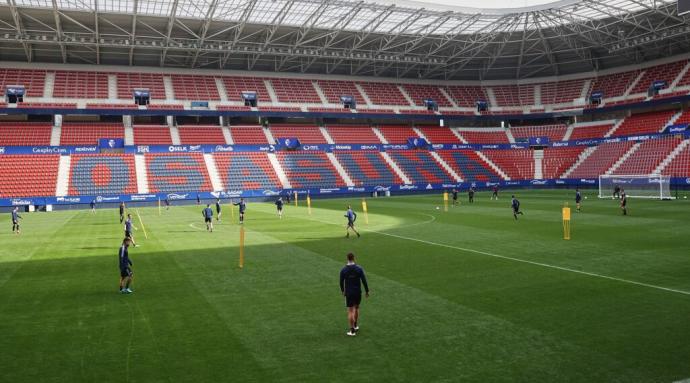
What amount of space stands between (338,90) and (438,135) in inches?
652

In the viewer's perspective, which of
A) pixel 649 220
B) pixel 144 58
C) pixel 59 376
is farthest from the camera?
pixel 144 58

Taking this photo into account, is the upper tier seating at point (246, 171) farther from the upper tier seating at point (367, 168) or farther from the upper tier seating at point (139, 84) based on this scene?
the upper tier seating at point (139, 84)

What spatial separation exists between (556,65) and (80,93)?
67.3 meters

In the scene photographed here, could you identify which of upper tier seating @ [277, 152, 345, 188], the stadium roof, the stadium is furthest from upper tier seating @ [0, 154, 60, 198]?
upper tier seating @ [277, 152, 345, 188]

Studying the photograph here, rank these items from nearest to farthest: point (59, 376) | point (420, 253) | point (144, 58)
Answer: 1. point (59, 376)
2. point (420, 253)
3. point (144, 58)

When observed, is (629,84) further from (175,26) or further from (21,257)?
(21,257)

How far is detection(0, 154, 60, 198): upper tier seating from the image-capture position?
5359 cm

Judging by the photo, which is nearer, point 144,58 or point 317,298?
point 317,298

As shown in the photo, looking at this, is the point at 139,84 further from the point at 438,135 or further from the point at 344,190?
the point at 438,135

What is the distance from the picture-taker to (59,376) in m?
9.02

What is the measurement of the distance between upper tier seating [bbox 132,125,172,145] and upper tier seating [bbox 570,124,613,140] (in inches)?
2239

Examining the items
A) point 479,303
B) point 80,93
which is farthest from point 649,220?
point 80,93

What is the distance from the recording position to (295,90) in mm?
77375

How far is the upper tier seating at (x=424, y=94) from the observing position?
83.7 m
